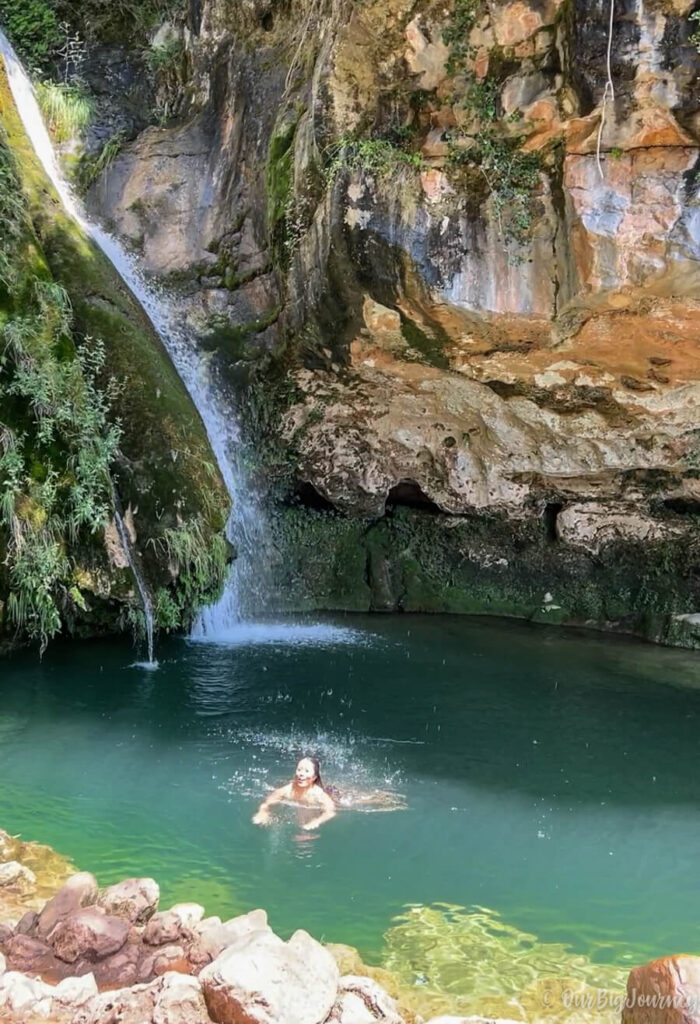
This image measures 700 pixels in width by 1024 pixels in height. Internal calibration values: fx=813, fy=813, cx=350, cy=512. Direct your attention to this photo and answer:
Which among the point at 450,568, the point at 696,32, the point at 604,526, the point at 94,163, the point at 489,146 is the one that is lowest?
the point at 450,568

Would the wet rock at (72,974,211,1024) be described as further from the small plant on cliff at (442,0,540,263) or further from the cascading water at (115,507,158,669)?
the small plant on cliff at (442,0,540,263)

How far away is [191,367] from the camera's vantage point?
436 inches

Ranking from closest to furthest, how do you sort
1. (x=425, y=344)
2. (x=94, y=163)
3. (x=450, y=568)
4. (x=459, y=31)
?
1. (x=459, y=31)
2. (x=425, y=344)
3. (x=94, y=163)
4. (x=450, y=568)

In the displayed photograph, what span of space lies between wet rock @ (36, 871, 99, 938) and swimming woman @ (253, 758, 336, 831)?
58.3 inches

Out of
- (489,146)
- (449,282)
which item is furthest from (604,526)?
(489,146)

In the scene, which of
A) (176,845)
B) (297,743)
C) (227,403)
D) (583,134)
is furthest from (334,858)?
(227,403)

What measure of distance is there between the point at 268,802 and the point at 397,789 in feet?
3.39

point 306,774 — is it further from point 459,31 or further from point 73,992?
point 459,31

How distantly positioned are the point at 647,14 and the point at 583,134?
93 centimetres

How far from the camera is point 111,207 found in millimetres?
11336

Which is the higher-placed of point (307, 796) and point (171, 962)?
point (307, 796)

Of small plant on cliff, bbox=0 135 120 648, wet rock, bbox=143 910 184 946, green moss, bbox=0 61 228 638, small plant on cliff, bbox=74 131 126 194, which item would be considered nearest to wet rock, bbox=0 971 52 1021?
wet rock, bbox=143 910 184 946

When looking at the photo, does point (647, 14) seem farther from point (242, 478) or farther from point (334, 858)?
point (242, 478)

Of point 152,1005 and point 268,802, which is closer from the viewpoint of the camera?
point 152,1005
